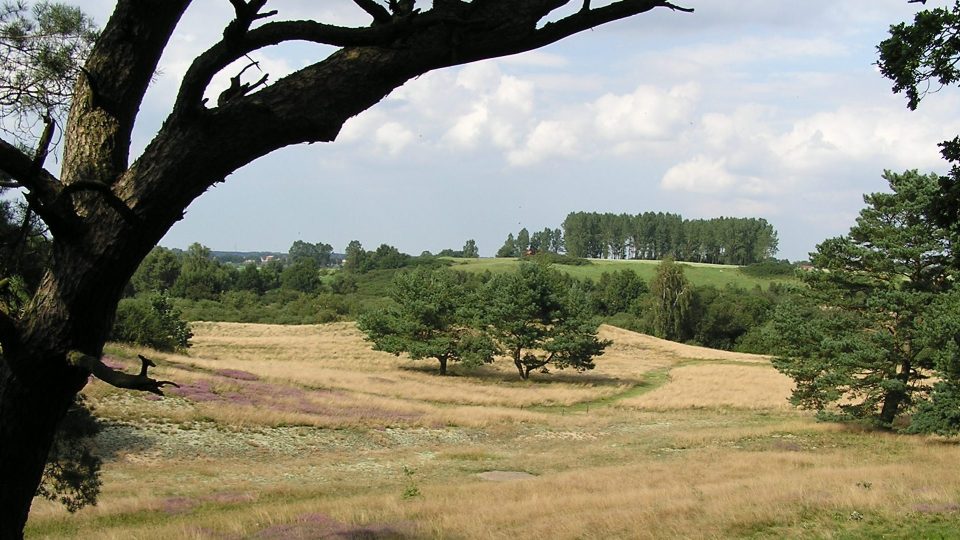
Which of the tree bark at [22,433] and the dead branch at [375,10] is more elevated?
the dead branch at [375,10]

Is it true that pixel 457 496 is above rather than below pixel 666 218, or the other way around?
below

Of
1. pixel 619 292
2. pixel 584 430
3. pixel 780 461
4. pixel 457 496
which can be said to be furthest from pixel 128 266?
pixel 619 292

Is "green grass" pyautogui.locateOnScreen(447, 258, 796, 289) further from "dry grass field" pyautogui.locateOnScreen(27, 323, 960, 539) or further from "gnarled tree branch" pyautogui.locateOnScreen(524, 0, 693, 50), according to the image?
"gnarled tree branch" pyautogui.locateOnScreen(524, 0, 693, 50)

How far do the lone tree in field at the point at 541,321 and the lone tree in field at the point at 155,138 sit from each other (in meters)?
53.3

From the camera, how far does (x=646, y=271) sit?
152 meters

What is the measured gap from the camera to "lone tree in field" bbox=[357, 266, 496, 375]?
193ft

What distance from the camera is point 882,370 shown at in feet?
111

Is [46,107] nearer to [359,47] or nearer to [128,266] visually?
[128,266]

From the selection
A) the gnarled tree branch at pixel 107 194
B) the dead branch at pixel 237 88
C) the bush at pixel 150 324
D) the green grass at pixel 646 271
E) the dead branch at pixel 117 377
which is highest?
the green grass at pixel 646 271

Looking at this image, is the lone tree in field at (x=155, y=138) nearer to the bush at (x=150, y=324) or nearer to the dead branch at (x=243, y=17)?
the dead branch at (x=243, y=17)

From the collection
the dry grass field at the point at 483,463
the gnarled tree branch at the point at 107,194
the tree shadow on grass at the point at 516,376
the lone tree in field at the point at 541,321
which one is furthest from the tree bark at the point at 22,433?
the lone tree in field at the point at 541,321

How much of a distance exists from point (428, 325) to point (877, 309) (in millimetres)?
35714

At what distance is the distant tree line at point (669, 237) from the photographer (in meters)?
184

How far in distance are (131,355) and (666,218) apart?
17130 centimetres
